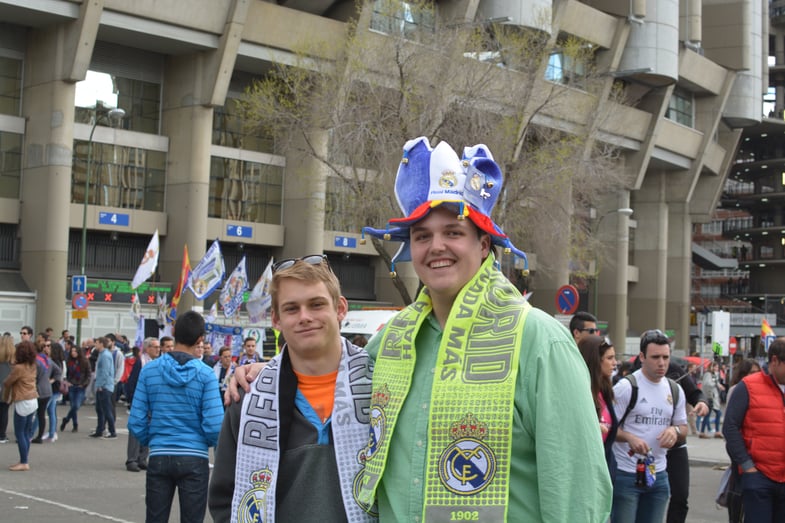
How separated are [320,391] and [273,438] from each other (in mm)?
251

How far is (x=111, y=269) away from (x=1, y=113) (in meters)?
7.06

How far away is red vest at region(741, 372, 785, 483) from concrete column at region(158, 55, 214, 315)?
109 feet

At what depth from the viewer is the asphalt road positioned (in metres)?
11.7

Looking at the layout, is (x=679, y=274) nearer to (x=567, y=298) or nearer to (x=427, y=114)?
(x=427, y=114)

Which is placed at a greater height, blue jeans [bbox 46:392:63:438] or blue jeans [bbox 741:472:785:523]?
blue jeans [bbox 741:472:785:523]

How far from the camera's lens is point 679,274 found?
7006cm

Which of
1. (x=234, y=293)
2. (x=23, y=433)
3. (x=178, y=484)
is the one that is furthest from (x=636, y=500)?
(x=234, y=293)

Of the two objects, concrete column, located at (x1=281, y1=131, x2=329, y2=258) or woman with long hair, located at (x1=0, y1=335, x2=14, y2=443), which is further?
concrete column, located at (x1=281, y1=131, x2=329, y2=258)

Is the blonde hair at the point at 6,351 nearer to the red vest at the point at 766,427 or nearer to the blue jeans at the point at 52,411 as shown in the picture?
the blue jeans at the point at 52,411

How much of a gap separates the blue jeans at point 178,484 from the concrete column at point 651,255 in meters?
60.9

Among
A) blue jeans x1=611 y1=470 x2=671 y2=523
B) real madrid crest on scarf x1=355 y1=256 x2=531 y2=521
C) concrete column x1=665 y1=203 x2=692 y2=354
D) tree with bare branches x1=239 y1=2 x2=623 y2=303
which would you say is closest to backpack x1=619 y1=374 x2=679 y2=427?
blue jeans x1=611 y1=470 x2=671 y2=523

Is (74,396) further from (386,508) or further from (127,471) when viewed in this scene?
(386,508)

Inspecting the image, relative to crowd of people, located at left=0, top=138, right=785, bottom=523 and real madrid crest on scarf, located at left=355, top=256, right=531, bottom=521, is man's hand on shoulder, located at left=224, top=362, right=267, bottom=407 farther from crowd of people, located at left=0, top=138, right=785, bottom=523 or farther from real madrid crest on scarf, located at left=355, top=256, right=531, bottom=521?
real madrid crest on scarf, located at left=355, top=256, right=531, bottom=521

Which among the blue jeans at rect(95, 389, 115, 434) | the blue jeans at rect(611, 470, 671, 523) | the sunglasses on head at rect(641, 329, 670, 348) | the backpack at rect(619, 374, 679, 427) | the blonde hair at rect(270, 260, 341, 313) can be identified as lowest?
the blue jeans at rect(95, 389, 115, 434)
